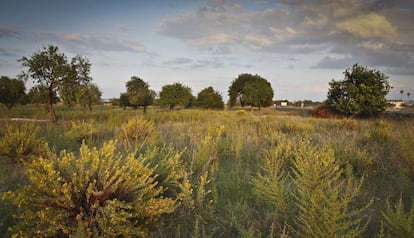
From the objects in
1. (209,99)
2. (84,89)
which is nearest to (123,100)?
(209,99)

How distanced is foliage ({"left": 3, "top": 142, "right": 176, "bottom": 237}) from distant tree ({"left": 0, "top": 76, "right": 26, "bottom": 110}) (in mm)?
43774

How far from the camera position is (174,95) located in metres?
47.8

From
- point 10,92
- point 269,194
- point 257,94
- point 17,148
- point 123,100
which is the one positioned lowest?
point 269,194

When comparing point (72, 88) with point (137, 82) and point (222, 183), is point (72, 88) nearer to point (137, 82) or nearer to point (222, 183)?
point (222, 183)

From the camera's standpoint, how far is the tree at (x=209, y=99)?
51.0 m

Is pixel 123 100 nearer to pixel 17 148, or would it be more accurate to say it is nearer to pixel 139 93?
pixel 139 93

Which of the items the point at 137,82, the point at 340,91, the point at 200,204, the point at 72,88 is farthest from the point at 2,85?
the point at 200,204

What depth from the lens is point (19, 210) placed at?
3.16 metres

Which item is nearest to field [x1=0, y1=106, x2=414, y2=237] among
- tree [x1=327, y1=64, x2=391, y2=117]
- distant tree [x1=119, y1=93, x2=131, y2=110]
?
tree [x1=327, y1=64, x2=391, y2=117]

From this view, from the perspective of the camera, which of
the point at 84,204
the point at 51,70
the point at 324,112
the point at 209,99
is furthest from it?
the point at 209,99

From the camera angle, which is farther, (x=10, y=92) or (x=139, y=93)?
(x=139, y=93)

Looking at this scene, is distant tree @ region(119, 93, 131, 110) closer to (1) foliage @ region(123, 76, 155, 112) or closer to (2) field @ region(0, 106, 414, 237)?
(1) foliage @ region(123, 76, 155, 112)

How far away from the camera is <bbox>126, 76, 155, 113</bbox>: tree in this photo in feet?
136

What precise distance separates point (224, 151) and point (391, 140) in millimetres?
5550
